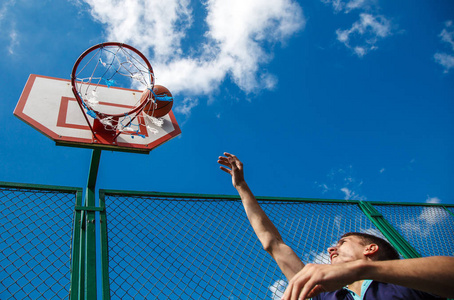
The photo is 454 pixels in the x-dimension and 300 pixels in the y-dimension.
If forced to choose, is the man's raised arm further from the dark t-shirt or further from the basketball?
the basketball

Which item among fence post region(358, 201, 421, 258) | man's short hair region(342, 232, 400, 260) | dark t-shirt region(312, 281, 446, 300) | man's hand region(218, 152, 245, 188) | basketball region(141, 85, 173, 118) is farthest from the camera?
basketball region(141, 85, 173, 118)

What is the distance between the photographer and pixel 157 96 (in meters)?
4.61

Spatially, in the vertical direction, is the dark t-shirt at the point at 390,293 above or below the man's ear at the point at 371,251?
below

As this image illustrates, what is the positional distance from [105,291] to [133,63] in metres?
3.14

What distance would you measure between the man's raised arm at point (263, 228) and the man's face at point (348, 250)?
0.21 meters

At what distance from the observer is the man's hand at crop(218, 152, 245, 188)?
231 centimetres

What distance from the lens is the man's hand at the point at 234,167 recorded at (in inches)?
90.8

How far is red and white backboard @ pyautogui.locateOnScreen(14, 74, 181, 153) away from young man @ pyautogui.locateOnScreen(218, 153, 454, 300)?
8.89 ft

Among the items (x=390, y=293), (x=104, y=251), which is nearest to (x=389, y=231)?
(x=390, y=293)

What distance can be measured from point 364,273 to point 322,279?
14cm

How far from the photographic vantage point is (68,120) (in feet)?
13.6

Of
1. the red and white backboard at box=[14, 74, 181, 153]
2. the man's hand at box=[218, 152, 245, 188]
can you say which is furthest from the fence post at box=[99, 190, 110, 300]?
the man's hand at box=[218, 152, 245, 188]

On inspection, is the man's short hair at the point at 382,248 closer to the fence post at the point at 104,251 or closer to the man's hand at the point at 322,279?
the man's hand at the point at 322,279

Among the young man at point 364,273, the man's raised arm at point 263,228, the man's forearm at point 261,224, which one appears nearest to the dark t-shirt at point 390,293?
the young man at point 364,273
